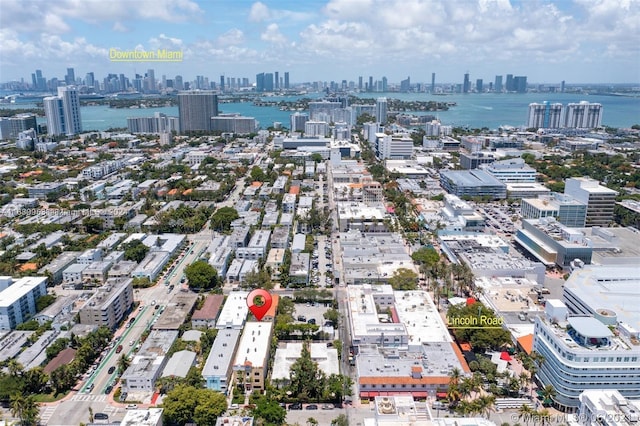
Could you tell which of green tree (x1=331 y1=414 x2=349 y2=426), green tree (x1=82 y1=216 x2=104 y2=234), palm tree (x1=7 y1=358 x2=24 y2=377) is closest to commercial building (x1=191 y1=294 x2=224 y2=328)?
palm tree (x1=7 y1=358 x2=24 y2=377)

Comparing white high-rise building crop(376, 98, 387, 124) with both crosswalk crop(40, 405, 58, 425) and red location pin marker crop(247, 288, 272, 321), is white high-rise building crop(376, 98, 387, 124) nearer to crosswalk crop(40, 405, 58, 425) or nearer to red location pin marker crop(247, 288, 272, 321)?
red location pin marker crop(247, 288, 272, 321)

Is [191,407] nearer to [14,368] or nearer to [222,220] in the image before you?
[14,368]

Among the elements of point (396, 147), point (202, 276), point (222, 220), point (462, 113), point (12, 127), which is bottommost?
point (202, 276)

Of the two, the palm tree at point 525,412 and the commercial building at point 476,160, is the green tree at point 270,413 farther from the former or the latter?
the commercial building at point 476,160

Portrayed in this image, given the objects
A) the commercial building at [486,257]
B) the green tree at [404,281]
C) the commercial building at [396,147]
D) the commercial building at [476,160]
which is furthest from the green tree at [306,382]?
the commercial building at [396,147]

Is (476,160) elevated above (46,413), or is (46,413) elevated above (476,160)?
(476,160)

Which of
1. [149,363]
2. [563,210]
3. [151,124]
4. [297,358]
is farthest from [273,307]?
[151,124]

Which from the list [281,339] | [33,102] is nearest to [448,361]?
[281,339]
